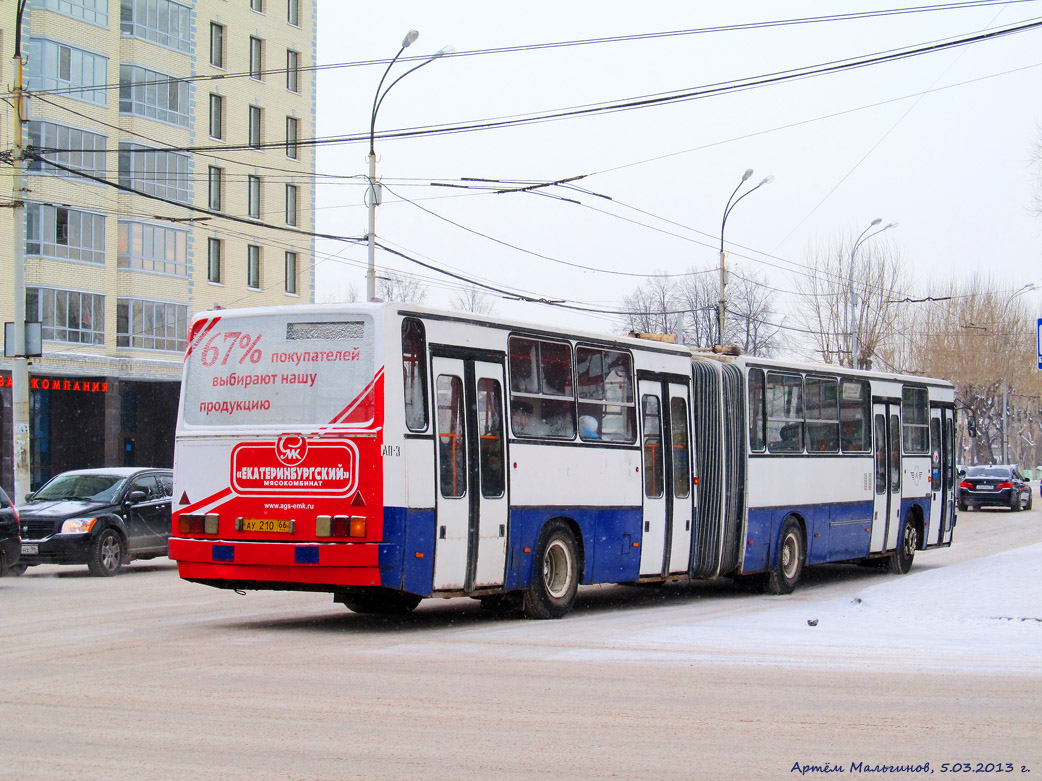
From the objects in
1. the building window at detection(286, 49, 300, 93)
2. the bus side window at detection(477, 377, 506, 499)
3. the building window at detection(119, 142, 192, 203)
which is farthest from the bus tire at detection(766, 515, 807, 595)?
the building window at detection(286, 49, 300, 93)

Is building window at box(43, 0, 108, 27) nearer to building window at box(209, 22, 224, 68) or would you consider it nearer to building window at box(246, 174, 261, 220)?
building window at box(209, 22, 224, 68)

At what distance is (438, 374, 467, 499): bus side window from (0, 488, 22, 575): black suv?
755 cm

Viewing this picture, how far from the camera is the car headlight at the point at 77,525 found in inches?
757

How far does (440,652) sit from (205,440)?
3.30m

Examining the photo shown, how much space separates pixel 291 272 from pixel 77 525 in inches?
1464

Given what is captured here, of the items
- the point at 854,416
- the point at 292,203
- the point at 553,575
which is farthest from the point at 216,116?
the point at 553,575

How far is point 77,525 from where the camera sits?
19.3m

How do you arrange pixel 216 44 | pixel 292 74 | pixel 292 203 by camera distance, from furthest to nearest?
pixel 292 74
pixel 292 203
pixel 216 44

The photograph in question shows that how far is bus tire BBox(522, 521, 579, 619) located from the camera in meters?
13.2

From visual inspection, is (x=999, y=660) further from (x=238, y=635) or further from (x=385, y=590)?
(x=238, y=635)

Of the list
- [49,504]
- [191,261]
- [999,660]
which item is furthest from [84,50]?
[999,660]

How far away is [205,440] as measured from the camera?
12.3 meters

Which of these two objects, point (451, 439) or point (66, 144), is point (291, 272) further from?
point (451, 439)

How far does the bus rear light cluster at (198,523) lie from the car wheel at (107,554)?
7808 mm
